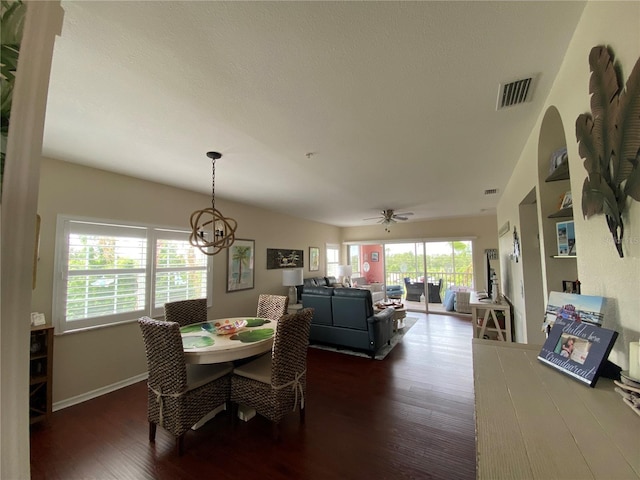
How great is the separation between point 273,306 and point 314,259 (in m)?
3.75

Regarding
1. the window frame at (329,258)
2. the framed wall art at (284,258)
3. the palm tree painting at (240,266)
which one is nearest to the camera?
the palm tree painting at (240,266)

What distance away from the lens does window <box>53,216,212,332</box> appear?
109 inches

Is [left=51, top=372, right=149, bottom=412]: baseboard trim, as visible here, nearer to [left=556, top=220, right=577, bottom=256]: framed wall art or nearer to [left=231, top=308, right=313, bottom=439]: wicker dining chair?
[left=231, top=308, right=313, bottom=439]: wicker dining chair

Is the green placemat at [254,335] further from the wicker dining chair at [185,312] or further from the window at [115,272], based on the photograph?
the window at [115,272]

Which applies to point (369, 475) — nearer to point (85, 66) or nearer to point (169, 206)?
point (85, 66)

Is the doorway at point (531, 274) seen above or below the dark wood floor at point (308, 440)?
above

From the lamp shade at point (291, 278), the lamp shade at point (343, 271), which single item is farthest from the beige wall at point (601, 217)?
the lamp shade at point (343, 271)

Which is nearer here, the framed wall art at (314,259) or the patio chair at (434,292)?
the framed wall art at (314,259)

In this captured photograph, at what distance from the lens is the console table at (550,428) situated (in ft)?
2.04

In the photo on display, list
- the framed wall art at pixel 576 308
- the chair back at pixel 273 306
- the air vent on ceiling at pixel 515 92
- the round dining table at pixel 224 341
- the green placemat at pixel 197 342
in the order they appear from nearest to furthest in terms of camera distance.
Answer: the framed wall art at pixel 576 308, the air vent on ceiling at pixel 515 92, the round dining table at pixel 224 341, the green placemat at pixel 197 342, the chair back at pixel 273 306

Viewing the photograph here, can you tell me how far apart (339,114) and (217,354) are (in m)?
2.11

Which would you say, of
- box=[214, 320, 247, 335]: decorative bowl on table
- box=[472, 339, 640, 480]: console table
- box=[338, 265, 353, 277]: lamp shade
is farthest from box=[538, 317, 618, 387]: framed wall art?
box=[338, 265, 353, 277]: lamp shade

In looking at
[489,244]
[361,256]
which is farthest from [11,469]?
[361,256]

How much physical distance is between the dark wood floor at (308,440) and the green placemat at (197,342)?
0.76 m
